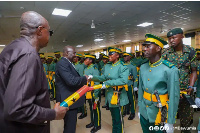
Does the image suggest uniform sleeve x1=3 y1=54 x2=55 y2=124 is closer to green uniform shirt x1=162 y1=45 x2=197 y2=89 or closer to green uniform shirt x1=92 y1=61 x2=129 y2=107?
green uniform shirt x1=92 y1=61 x2=129 y2=107

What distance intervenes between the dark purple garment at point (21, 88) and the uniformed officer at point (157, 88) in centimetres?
127

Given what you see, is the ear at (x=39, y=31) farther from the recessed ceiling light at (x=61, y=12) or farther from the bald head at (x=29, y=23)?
the recessed ceiling light at (x=61, y=12)

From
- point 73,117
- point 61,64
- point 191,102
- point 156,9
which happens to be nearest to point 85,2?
point 156,9

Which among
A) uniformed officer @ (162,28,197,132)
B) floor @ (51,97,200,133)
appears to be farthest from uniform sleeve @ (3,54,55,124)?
floor @ (51,97,200,133)

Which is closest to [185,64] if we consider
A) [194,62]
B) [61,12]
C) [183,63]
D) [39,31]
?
[183,63]

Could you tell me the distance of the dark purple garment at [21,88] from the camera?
78cm

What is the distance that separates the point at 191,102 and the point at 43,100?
2.11m

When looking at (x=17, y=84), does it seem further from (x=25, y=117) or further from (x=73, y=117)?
(x=73, y=117)

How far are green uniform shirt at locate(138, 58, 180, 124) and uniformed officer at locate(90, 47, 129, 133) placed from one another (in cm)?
60

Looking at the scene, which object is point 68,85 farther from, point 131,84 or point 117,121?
point 131,84

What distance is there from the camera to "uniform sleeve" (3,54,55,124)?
78 cm

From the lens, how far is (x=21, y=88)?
0.79m

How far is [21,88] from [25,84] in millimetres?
31

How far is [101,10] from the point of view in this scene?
5.94 meters
